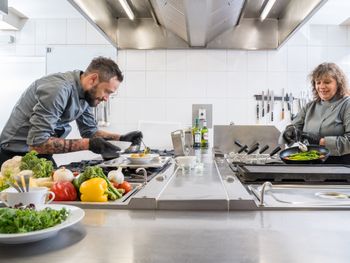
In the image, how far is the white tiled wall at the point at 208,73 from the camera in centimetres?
320

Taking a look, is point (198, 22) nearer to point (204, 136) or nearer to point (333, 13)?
point (204, 136)

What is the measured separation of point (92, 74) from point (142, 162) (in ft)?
1.92

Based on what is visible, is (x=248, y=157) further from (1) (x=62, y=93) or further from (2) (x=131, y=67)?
(2) (x=131, y=67)

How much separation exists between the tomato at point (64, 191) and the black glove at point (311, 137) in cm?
163

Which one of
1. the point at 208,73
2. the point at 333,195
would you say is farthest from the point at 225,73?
the point at 333,195

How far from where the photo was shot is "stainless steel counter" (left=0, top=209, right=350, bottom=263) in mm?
498

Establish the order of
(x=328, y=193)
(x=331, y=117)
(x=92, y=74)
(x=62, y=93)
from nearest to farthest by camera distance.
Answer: (x=328, y=193) → (x=62, y=93) → (x=92, y=74) → (x=331, y=117)

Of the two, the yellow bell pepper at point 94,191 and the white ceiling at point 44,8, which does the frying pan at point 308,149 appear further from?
the white ceiling at point 44,8

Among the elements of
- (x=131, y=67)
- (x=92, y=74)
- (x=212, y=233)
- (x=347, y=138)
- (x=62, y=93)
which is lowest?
(x=212, y=233)

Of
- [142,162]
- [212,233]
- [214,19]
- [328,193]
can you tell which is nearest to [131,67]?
[214,19]

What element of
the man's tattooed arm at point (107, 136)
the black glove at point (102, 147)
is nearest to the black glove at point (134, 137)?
the man's tattooed arm at point (107, 136)

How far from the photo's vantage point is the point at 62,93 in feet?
5.34

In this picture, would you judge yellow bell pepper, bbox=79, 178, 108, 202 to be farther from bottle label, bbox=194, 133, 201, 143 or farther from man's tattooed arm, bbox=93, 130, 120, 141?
bottle label, bbox=194, 133, 201, 143

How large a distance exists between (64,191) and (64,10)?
2.53 metres
